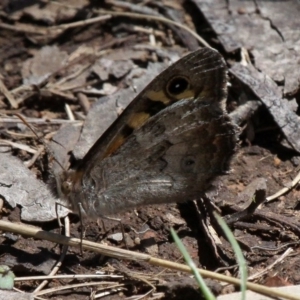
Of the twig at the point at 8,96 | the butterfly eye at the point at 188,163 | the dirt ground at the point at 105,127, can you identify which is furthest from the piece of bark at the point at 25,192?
the butterfly eye at the point at 188,163

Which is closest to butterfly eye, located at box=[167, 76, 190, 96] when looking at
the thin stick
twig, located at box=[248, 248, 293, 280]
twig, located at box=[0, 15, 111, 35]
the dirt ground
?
the dirt ground

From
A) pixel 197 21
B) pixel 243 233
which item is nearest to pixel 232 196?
pixel 243 233

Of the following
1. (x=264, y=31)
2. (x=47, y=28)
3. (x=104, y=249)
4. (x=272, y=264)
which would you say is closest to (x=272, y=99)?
(x=264, y=31)

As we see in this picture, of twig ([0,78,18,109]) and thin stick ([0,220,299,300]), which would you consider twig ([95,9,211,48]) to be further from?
thin stick ([0,220,299,300])

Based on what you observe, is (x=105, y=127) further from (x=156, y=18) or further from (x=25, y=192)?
(x=156, y=18)

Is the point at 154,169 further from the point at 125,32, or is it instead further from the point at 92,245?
the point at 125,32

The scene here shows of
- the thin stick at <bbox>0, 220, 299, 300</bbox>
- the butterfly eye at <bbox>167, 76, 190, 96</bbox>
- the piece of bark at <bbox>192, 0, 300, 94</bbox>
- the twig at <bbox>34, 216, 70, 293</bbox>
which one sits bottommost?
the twig at <bbox>34, 216, 70, 293</bbox>
